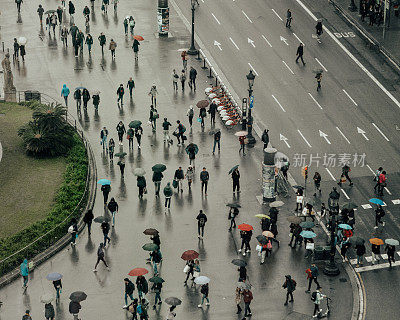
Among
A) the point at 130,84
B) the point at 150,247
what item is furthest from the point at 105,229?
the point at 130,84

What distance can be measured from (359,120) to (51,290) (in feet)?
89.1

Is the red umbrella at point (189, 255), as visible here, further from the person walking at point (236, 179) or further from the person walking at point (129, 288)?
the person walking at point (236, 179)

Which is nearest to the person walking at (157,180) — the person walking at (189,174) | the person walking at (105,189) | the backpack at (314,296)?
the person walking at (189,174)

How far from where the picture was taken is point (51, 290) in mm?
47156

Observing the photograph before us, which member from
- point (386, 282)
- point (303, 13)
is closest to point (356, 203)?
point (386, 282)

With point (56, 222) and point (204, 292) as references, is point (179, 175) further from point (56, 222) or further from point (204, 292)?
point (204, 292)

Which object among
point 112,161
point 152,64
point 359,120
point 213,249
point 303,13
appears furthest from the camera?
point 303,13

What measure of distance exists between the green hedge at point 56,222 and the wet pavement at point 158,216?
3.28 ft

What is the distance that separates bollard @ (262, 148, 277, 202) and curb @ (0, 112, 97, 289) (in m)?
9.67

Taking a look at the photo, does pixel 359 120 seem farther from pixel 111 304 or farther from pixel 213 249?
pixel 111 304

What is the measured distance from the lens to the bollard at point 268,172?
54.7 metres

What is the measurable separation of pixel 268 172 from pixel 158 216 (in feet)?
21.5

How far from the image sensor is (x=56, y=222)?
51281 mm

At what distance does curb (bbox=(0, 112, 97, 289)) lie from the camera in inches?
1875
